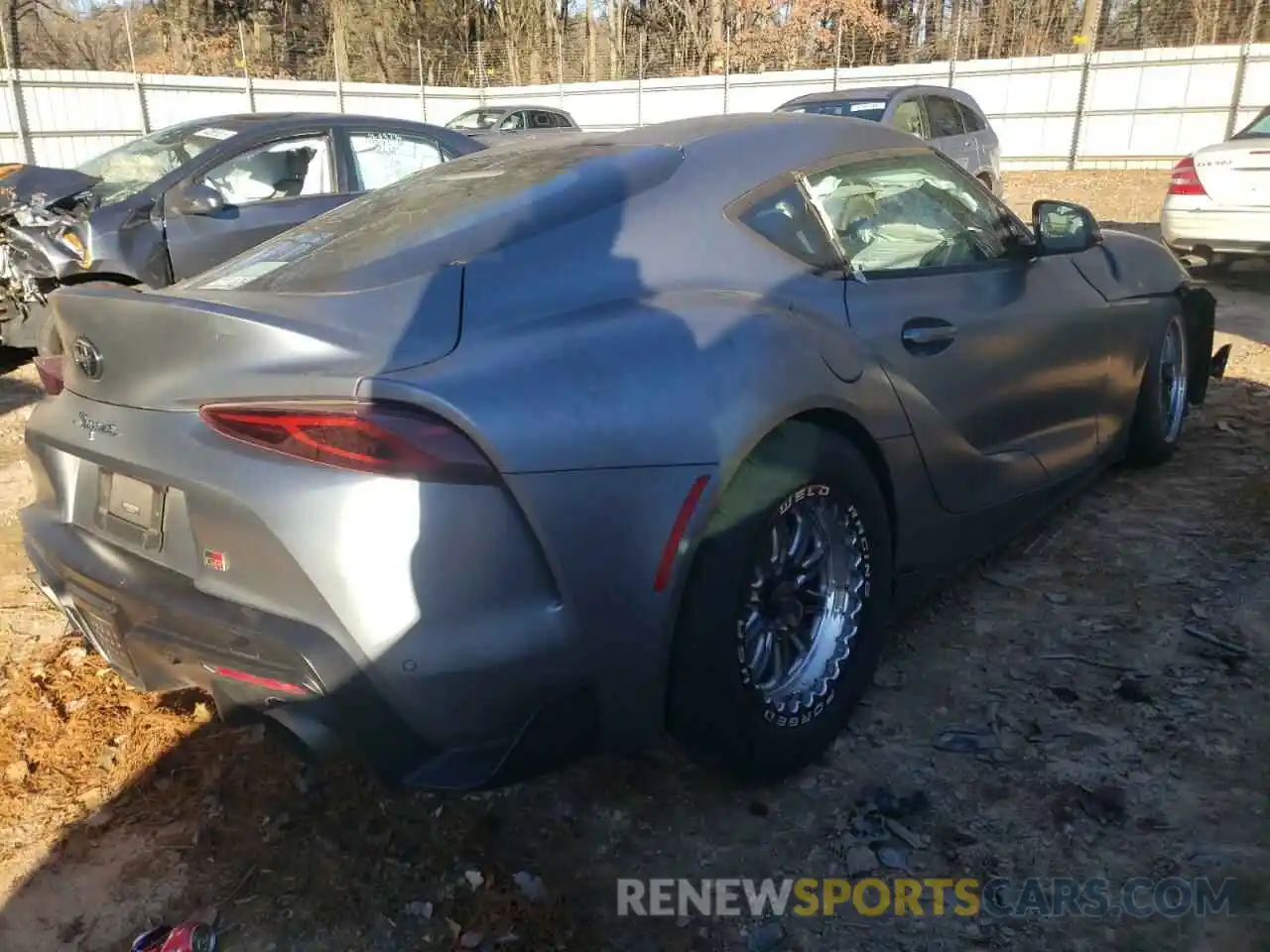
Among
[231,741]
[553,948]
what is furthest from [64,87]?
[553,948]

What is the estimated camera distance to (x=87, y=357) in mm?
2293

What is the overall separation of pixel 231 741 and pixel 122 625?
0.75m

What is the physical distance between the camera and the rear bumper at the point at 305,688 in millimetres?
1916

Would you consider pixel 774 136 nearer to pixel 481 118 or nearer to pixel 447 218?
pixel 447 218

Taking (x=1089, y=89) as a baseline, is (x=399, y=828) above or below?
below

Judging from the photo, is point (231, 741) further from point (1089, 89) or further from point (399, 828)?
point (1089, 89)

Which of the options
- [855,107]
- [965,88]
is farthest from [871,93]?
[965,88]

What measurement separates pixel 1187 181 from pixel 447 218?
8.17 metres

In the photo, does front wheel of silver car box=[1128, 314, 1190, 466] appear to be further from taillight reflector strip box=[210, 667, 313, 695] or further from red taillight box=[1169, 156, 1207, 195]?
red taillight box=[1169, 156, 1207, 195]

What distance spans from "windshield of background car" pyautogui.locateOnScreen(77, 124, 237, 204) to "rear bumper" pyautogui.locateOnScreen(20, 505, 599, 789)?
507 centimetres

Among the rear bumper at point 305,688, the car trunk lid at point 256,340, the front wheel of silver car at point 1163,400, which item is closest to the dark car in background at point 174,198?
the car trunk lid at point 256,340

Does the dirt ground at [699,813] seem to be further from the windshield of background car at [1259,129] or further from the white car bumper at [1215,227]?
the windshield of background car at [1259,129]

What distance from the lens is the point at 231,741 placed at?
9.27 ft

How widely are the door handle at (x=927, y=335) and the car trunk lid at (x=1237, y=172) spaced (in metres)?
6.85
